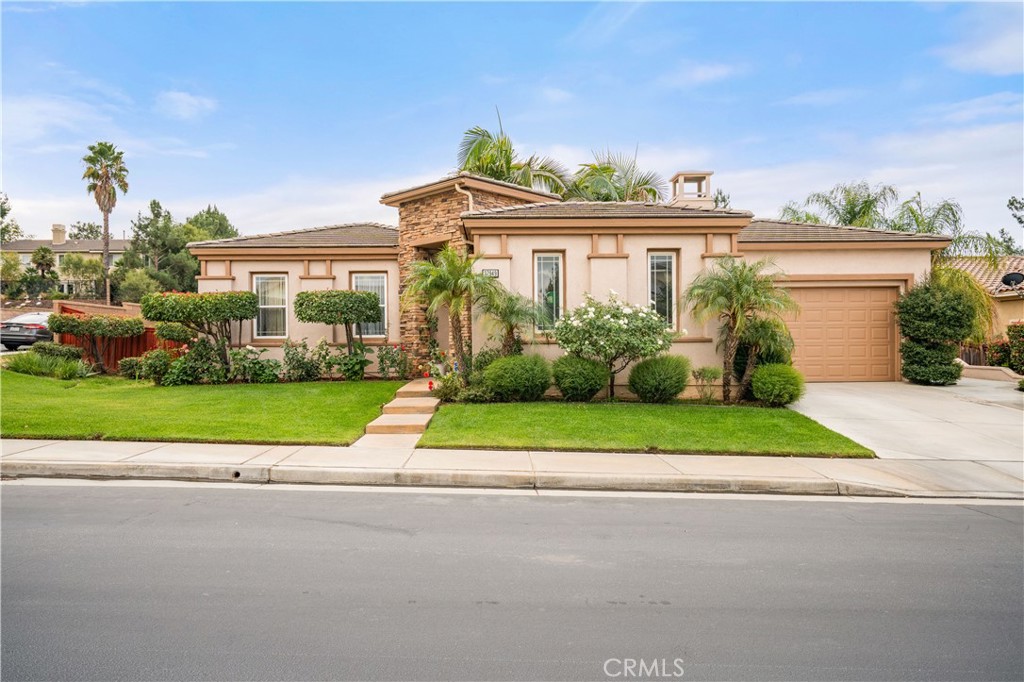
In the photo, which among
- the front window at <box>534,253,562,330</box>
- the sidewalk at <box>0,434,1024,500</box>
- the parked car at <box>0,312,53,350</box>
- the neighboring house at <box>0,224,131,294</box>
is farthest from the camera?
the neighboring house at <box>0,224,131,294</box>

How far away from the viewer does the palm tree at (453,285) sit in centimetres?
1216

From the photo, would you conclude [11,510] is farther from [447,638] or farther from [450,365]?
[450,365]

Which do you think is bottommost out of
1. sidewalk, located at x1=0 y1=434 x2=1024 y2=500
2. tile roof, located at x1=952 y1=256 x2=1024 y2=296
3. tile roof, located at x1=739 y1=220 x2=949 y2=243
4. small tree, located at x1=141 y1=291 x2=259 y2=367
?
sidewalk, located at x1=0 y1=434 x2=1024 y2=500

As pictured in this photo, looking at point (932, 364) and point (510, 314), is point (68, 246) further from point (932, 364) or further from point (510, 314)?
point (932, 364)

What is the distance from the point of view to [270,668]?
10.8 ft

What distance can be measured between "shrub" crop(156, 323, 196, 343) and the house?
146cm

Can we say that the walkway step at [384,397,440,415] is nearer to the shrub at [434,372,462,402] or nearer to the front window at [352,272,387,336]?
the shrub at [434,372,462,402]

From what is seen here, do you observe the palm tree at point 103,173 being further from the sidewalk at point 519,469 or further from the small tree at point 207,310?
the sidewalk at point 519,469

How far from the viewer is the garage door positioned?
15539 millimetres

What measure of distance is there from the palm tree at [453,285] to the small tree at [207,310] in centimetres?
524

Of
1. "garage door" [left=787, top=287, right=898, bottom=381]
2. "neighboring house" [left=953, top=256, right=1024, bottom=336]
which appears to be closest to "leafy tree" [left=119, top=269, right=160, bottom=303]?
"garage door" [left=787, top=287, right=898, bottom=381]

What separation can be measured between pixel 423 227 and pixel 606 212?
4704 mm

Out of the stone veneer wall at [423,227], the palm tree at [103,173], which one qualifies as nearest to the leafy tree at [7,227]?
the palm tree at [103,173]

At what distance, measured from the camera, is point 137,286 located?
40375 mm
